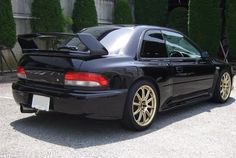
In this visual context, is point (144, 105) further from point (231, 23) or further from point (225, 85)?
point (231, 23)

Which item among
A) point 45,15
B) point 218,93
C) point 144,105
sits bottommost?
point 218,93

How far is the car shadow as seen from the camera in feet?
14.3

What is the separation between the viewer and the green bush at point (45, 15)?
464 inches

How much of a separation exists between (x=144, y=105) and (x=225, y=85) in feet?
8.38

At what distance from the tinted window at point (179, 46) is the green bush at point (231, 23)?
7233 mm

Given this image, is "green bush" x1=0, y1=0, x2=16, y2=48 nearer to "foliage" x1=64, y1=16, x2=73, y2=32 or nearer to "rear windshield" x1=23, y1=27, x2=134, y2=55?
"foliage" x1=64, y1=16, x2=73, y2=32

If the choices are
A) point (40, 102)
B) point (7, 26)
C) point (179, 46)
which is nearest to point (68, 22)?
point (7, 26)

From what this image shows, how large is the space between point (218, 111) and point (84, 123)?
2346 millimetres

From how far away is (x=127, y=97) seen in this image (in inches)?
181

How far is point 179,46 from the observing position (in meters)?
5.82

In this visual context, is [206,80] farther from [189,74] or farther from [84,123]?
[84,123]

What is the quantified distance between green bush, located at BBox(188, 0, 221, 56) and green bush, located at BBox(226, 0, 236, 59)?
370 mm

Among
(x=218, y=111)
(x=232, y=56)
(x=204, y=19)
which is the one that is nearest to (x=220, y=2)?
(x=204, y=19)

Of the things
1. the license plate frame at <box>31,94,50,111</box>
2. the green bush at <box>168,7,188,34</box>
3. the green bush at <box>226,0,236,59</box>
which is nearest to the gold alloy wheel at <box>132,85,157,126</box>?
the license plate frame at <box>31,94,50,111</box>
